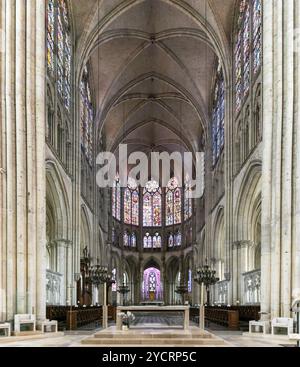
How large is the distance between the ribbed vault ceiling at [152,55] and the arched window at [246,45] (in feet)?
4.48

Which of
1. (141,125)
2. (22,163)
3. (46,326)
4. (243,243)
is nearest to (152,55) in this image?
(141,125)

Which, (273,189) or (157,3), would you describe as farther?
(157,3)

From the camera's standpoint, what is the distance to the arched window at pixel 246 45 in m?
26.8

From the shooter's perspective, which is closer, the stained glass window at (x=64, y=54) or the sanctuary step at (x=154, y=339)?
the sanctuary step at (x=154, y=339)

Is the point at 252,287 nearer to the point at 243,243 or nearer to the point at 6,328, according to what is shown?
the point at 243,243

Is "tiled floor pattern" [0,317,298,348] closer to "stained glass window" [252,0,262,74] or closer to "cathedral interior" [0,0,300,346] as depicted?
"cathedral interior" [0,0,300,346]

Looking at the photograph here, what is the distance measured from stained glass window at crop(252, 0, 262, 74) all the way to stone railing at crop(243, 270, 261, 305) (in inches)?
416

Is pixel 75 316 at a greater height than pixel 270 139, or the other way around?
pixel 270 139

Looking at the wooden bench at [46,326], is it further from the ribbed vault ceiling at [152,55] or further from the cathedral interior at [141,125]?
the ribbed vault ceiling at [152,55]

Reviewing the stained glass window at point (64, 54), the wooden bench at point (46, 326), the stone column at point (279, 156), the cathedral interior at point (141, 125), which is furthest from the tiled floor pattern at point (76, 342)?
the stained glass window at point (64, 54)

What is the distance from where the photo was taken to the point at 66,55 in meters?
30.6

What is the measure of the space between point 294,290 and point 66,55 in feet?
64.9
